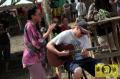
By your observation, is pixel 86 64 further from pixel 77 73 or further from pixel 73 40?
pixel 73 40

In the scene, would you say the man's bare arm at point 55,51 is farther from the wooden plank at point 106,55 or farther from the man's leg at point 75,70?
the wooden plank at point 106,55

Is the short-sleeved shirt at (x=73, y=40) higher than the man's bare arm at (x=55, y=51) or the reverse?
higher

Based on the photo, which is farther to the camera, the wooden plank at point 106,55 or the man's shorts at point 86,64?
the wooden plank at point 106,55

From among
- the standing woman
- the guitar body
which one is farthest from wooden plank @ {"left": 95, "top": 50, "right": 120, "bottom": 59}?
the standing woman

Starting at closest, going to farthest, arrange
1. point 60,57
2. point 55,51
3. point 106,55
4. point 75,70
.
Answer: point 75,70
point 55,51
point 60,57
point 106,55

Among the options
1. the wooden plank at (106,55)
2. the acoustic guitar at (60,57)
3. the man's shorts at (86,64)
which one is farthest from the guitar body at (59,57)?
the wooden plank at (106,55)

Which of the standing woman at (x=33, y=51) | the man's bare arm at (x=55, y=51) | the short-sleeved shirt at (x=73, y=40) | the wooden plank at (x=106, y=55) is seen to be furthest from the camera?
the wooden plank at (x=106, y=55)

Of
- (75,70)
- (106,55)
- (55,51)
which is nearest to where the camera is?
(75,70)

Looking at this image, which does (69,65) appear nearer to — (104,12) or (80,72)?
(80,72)

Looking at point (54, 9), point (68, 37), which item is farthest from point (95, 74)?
point (54, 9)

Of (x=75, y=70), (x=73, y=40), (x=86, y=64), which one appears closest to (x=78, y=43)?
(x=73, y=40)

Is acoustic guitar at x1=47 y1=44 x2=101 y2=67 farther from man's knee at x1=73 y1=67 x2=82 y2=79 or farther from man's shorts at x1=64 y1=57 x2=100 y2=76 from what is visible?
man's knee at x1=73 y1=67 x2=82 y2=79

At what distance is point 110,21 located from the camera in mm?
10914

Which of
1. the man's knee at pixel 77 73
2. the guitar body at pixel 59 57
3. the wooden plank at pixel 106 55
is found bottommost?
the wooden plank at pixel 106 55
